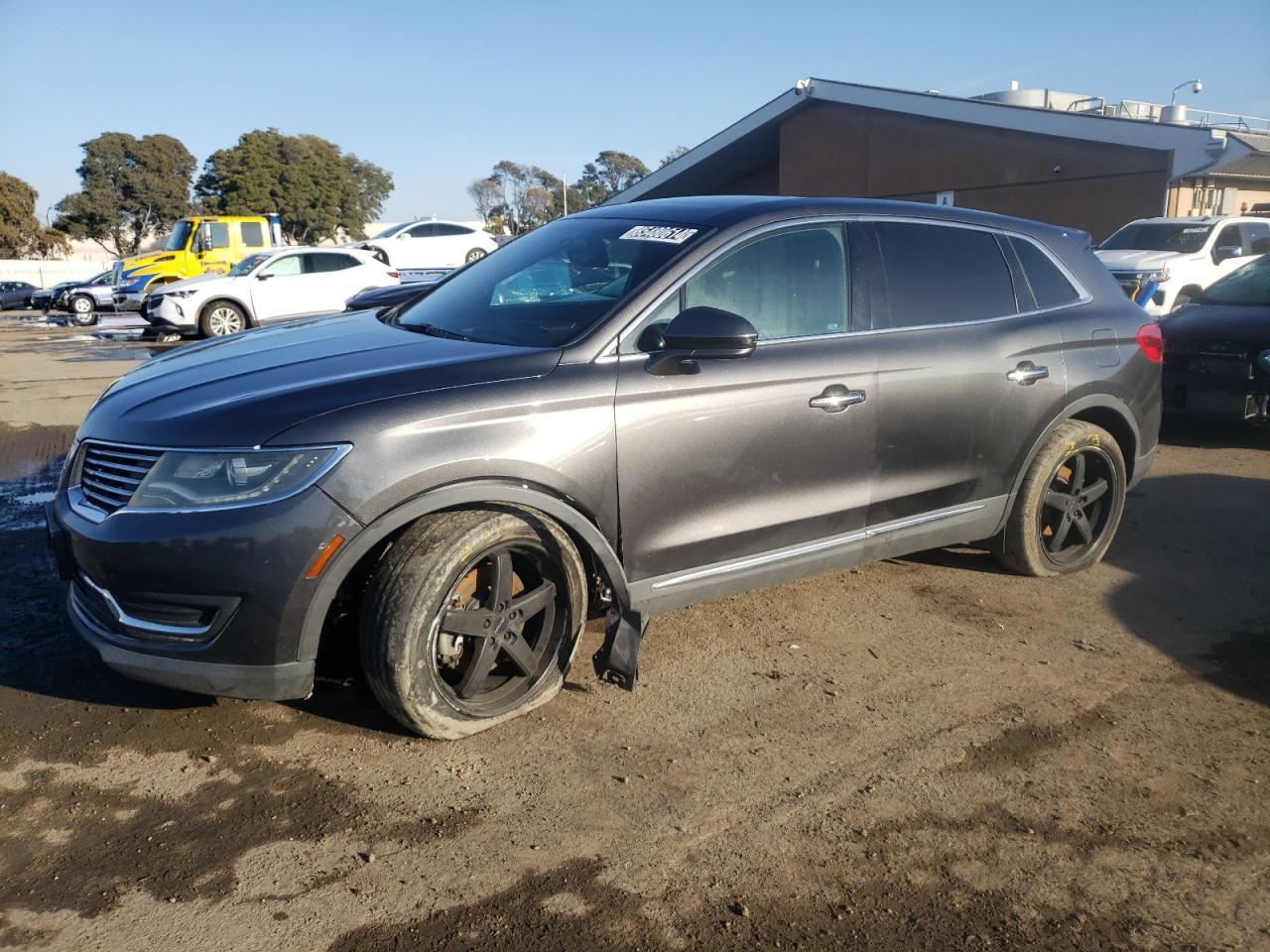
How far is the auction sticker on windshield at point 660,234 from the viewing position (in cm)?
374

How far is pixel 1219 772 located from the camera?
124 inches

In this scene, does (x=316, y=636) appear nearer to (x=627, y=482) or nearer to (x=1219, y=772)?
(x=627, y=482)

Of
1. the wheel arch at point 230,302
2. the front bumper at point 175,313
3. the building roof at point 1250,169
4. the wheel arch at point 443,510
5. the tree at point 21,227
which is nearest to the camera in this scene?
the wheel arch at point 443,510

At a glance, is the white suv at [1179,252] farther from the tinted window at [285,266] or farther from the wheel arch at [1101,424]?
the tinted window at [285,266]

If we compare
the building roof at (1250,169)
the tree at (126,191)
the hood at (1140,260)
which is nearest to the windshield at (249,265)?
the hood at (1140,260)

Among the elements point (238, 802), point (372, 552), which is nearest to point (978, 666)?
point (372, 552)

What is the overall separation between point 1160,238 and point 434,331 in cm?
1406

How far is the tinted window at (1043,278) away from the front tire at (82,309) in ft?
87.8

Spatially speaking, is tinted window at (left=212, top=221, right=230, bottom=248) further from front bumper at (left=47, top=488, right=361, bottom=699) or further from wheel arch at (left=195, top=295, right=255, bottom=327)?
front bumper at (left=47, top=488, right=361, bottom=699)

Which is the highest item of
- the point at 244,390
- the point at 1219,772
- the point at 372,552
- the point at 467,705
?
the point at 244,390

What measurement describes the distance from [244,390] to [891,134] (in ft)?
75.3

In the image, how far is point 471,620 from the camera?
125 inches

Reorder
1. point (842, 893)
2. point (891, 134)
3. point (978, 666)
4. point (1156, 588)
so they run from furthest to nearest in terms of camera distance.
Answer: point (891, 134) < point (1156, 588) < point (978, 666) < point (842, 893)

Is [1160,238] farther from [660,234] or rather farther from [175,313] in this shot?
[175,313]
